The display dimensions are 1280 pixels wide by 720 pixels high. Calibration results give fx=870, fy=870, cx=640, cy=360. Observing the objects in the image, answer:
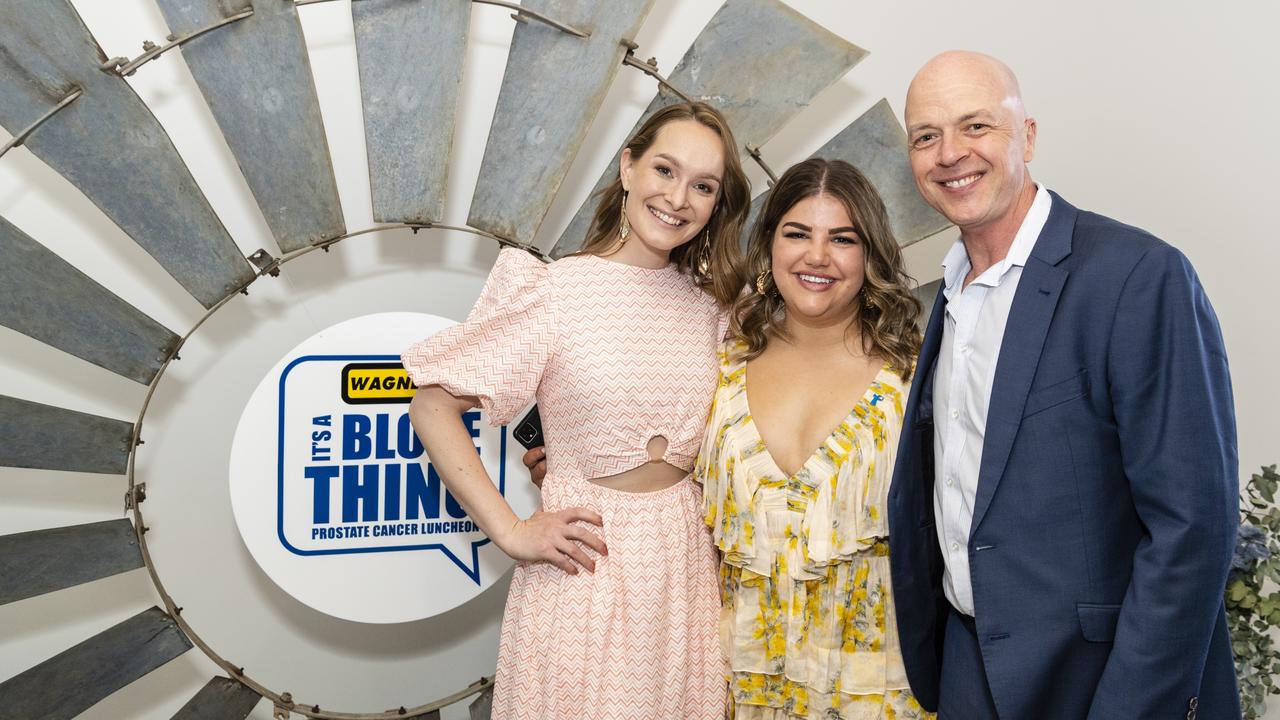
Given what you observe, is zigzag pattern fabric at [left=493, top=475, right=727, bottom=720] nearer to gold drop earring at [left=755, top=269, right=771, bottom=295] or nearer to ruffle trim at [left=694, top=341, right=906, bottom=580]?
ruffle trim at [left=694, top=341, right=906, bottom=580]

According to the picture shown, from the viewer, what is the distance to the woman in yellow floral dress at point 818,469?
142 cm

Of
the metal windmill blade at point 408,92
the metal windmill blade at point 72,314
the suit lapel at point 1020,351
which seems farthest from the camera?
the metal windmill blade at point 408,92

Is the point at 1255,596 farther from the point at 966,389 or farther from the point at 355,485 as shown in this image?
the point at 355,485

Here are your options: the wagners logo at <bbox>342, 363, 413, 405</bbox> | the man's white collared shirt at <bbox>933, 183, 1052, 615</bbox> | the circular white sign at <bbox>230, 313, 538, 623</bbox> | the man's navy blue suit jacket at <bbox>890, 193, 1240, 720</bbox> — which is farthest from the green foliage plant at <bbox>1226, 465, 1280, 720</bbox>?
the wagners logo at <bbox>342, 363, 413, 405</bbox>

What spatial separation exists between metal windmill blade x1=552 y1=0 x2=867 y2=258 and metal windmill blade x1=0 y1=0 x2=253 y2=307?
67 centimetres

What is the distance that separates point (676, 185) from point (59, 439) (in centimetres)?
120

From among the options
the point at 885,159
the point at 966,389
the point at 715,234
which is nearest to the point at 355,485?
the point at 715,234

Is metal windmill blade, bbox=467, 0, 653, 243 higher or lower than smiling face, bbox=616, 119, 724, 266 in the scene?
higher

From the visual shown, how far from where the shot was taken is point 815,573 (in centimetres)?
140

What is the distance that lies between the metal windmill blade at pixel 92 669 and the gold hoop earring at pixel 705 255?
122 cm

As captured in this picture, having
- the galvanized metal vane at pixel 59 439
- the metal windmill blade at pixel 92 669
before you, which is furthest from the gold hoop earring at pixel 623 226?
the metal windmill blade at pixel 92 669

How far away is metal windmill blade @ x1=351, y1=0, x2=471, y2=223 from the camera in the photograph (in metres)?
1.63

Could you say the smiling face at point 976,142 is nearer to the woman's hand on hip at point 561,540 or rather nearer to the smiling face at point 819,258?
the smiling face at point 819,258

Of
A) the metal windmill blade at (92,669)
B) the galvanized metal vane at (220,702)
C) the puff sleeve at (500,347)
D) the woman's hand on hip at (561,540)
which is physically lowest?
the galvanized metal vane at (220,702)
